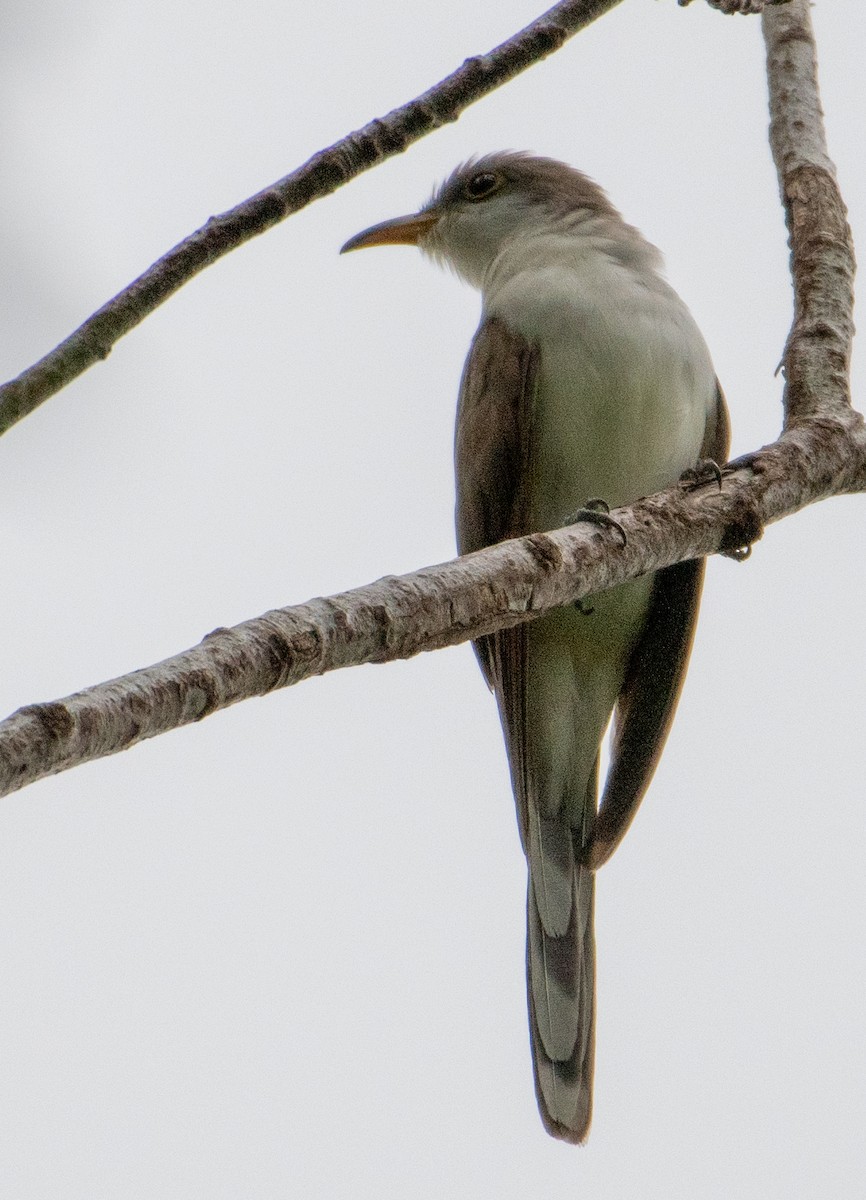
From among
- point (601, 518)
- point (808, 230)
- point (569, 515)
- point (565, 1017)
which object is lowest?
point (565, 1017)

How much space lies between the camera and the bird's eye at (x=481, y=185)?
6.20 metres

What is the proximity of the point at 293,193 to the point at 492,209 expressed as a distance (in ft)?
10.5

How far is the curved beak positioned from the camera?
20.8ft

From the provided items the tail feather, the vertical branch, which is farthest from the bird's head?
the tail feather

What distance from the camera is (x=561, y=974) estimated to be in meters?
4.75

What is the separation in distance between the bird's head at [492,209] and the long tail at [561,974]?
97.8 inches

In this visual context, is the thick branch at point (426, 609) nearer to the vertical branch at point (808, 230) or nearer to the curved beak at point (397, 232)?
the vertical branch at point (808, 230)

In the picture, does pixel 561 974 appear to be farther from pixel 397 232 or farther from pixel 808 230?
pixel 397 232

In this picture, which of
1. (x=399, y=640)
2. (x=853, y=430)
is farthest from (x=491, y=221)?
(x=399, y=640)

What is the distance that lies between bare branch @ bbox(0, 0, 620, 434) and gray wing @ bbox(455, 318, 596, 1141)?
1.51 m

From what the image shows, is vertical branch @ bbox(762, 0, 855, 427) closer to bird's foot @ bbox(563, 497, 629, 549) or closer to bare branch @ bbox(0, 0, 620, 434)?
bird's foot @ bbox(563, 497, 629, 549)

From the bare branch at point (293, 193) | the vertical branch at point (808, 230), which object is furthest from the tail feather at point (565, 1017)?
the bare branch at point (293, 193)

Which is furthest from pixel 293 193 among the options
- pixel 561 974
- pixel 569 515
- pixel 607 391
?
pixel 561 974

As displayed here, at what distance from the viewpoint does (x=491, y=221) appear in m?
6.07
